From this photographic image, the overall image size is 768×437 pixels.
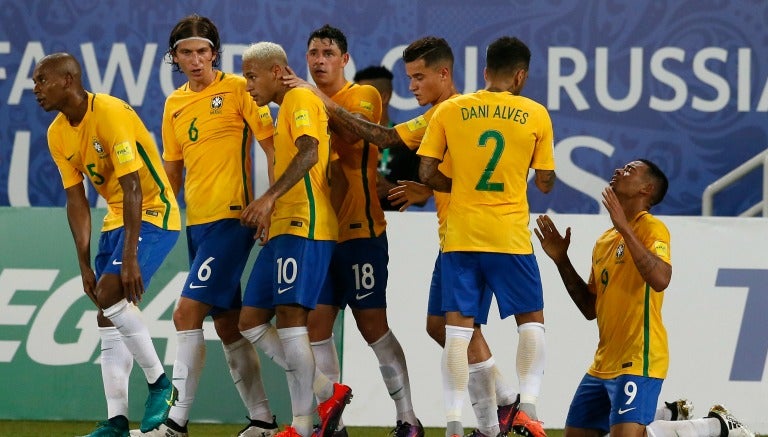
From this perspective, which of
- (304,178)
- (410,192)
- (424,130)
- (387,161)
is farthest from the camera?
(387,161)

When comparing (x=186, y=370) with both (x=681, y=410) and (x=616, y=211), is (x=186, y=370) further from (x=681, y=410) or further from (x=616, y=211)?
(x=681, y=410)

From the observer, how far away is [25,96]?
11328 millimetres

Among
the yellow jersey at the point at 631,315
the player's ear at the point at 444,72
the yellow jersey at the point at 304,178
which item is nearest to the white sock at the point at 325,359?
the yellow jersey at the point at 304,178

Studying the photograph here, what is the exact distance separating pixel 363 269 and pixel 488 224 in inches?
36.4

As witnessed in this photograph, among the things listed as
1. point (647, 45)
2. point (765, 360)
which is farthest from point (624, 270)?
point (647, 45)

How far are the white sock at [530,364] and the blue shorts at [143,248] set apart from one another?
186cm

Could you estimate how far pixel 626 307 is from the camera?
247 inches

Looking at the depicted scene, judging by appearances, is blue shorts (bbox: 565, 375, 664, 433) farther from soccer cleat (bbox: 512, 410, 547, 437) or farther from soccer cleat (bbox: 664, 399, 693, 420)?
soccer cleat (bbox: 664, 399, 693, 420)

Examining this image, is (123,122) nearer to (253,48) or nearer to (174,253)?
(253,48)

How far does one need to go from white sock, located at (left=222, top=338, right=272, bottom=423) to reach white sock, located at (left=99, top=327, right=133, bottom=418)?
55 centimetres

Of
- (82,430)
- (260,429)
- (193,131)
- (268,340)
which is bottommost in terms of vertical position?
(82,430)

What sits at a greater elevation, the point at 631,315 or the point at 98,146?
the point at 98,146

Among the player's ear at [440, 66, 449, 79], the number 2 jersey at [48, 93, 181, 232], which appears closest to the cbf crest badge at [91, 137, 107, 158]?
the number 2 jersey at [48, 93, 181, 232]

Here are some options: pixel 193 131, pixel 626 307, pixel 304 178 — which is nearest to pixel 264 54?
pixel 304 178
